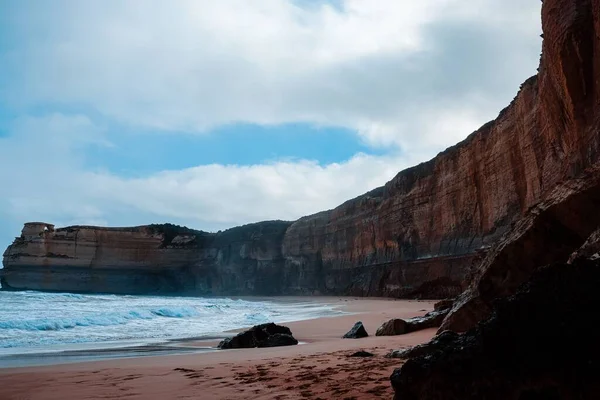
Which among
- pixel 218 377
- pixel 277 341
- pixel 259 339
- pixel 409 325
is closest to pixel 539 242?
pixel 218 377

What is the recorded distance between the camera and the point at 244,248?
207 feet

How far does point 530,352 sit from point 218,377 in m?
3.79

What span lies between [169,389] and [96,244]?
62825mm

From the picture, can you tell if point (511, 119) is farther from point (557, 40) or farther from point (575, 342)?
point (575, 342)

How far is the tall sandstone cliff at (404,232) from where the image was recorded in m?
9.69

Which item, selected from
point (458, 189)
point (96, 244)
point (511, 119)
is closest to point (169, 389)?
point (511, 119)

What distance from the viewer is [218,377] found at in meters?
5.38

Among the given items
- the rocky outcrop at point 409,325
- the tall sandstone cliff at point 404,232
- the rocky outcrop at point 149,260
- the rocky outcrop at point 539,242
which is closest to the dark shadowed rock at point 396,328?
the rocky outcrop at point 409,325

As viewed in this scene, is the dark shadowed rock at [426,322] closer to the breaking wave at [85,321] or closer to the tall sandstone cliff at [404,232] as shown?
the tall sandstone cliff at [404,232]

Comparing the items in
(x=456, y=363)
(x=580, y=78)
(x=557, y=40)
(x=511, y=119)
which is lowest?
(x=456, y=363)

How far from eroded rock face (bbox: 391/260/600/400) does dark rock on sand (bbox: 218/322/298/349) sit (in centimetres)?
659

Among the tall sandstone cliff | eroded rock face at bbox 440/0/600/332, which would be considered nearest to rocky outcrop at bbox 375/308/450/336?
the tall sandstone cliff

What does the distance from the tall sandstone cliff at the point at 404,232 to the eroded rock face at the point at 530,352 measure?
367 cm

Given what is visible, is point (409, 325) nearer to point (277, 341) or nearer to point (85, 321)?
point (277, 341)
